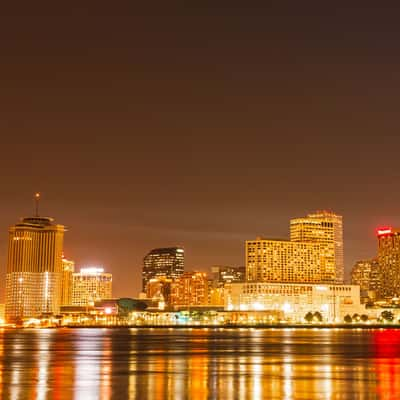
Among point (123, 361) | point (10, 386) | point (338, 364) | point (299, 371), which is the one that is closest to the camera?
point (10, 386)

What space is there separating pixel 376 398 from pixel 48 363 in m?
41.5

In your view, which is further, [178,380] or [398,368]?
[398,368]

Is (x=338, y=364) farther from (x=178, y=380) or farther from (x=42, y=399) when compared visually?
(x=42, y=399)

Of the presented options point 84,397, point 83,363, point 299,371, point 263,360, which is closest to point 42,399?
point 84,397

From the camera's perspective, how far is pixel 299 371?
217 feet

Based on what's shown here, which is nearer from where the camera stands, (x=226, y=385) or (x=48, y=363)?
(x=226, y=385)

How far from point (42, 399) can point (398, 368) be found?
34437mm

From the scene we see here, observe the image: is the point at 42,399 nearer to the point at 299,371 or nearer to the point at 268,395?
the point at 268,395

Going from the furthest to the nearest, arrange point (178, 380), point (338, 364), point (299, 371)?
point (338, 364) → point (299, 371) → point (178, 380)

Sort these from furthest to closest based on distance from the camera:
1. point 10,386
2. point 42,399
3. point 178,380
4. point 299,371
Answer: point 299,371, point 178,380, point 10,386, point 42,399

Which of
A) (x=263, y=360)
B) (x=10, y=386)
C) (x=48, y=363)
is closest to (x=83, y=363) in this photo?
(x=48, y=363)

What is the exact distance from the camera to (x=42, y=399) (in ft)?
153

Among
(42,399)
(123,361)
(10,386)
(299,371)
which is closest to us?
(42,399)

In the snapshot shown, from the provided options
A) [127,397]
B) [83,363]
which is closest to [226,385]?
[127,397]
